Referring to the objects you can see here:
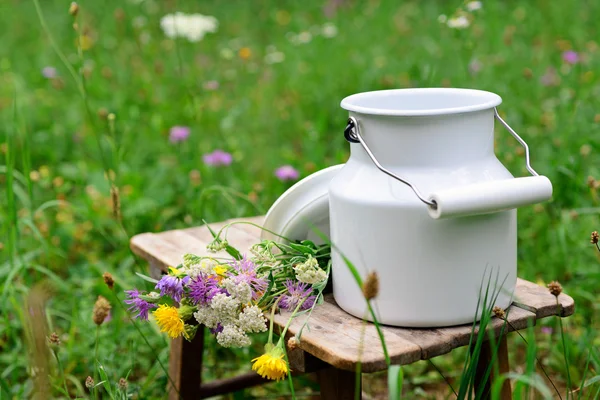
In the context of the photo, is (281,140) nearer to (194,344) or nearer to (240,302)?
(194,344)

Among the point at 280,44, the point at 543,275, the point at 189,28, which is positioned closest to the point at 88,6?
the point at 280,44

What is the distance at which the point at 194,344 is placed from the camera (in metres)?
2.04

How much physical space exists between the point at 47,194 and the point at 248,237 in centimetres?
173

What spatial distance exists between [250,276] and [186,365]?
0.63 m

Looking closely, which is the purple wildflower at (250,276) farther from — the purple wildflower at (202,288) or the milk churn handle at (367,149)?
the milk churn handle at (367,149)

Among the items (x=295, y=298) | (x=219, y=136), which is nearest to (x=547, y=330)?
(x=295, y=298)

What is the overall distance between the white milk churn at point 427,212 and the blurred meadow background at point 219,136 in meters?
0.27

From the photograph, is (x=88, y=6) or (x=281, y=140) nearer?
(x=281, y=140)

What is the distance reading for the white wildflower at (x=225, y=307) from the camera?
144cm

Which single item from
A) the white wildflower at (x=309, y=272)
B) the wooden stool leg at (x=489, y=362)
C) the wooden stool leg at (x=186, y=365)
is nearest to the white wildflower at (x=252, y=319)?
the white wildflower at (x=309, y=272)

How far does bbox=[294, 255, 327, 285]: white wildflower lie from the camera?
4.81 feet

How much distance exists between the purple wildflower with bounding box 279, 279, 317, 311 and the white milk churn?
0.12 metres

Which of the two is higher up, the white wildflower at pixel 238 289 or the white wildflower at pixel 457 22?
the white wildflower at pixel 457 22

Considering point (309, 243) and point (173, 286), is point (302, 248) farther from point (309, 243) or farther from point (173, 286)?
point (173, 286)
